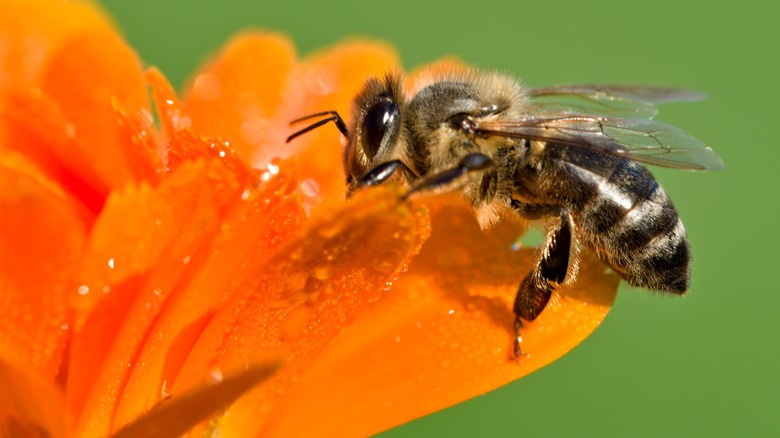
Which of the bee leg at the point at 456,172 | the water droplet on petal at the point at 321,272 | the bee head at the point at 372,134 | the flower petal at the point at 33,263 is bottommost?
the flower petal at the point at 33,263

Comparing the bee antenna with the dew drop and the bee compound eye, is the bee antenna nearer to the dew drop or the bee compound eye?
the bee compound eye

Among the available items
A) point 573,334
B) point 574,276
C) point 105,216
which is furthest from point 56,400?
point 574,276

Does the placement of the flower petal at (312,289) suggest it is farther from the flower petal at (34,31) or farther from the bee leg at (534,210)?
the flower petal at (34,31)

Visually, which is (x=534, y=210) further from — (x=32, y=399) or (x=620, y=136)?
(x=32, y=399)

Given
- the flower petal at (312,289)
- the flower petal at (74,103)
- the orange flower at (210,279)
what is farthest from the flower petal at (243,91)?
the flower petal at (312,289)

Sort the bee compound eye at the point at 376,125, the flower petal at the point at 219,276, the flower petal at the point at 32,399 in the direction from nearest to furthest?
1. the flower petal at the point at 32,399
2. the flower petal at the point at 219,276
3. the bee compound eye at the point at 376,125

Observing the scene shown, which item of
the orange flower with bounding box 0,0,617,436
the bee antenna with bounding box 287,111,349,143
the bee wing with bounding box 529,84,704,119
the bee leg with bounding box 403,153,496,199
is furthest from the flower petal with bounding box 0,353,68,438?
the bee wing with bounding box 529,84,704,119

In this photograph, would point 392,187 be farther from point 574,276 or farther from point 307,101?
point 307,101
